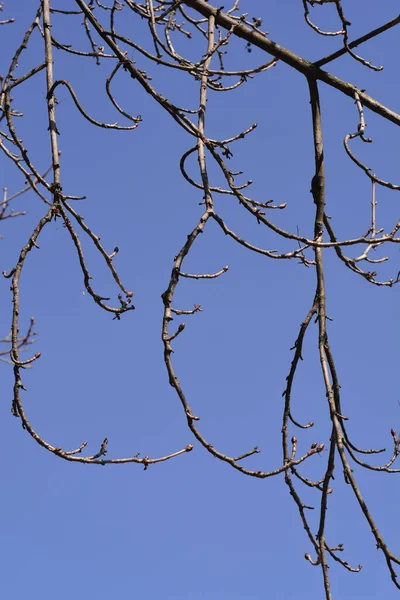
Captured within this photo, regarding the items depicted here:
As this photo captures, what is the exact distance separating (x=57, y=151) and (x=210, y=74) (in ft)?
2.39

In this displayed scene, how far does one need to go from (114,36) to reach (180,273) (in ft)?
4.19

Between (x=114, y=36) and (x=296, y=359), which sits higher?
(x=114, y=36)

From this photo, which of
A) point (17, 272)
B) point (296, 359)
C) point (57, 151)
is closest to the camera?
point (17, 272)

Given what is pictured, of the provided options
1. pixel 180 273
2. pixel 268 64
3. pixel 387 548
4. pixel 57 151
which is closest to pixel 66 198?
pixel 57 151

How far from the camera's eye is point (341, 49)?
3.38m

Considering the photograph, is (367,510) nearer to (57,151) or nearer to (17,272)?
(17,272)

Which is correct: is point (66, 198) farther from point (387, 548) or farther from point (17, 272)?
point (387, 548)

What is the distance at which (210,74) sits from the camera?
3129mm

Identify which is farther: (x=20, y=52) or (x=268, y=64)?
(x=20, y=52)

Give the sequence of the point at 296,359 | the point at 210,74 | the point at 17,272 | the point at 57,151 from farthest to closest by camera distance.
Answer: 1. the point at 296,359
2. the point at 210,74
3. the point at 57,151
4. the point at 17,272

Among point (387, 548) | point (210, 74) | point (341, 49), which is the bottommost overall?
point (387, 548)

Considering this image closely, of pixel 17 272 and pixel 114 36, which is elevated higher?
pixel 114 36

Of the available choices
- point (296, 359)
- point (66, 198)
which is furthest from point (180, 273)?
point (296, 359)

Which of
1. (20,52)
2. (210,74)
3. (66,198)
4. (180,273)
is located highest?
(20,52)
